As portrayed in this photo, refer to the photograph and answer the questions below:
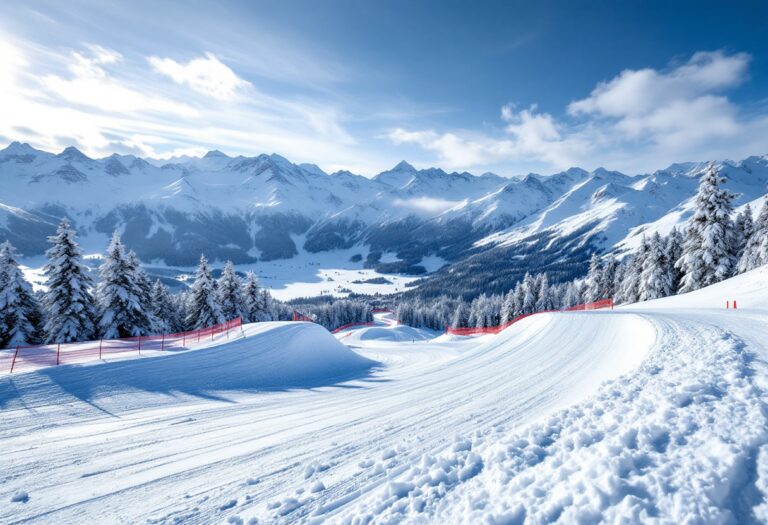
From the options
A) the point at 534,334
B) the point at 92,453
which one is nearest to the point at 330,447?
the point at 92,453

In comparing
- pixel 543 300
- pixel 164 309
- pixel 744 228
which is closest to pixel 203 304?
pixel 164 309

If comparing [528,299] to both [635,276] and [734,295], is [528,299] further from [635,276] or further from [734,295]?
[734,295]

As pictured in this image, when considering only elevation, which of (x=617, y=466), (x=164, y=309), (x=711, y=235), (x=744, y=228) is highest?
(x=744, y=228)

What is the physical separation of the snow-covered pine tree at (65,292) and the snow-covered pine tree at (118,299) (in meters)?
1.41

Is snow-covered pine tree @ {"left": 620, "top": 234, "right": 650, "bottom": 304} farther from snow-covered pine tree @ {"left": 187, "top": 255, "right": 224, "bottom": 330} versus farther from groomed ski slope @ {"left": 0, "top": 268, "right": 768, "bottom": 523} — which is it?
snow-covered pine tree @ {"left": 187, "top": 255, "right": 224, "bottom": 330}

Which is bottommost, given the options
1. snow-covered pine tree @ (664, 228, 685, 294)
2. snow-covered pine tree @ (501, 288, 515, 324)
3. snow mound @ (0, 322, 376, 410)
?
snow-covered pine tree @ (501, 288, 515, 324)

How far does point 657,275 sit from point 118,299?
5091cm

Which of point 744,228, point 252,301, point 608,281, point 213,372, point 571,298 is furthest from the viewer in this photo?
point 571,298

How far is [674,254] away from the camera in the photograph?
128 feet

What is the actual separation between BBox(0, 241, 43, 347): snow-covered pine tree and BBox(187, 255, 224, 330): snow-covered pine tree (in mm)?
11965

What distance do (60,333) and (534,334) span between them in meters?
32.1

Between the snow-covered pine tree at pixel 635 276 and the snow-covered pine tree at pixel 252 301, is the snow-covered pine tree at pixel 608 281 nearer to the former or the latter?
the snow-covered pine tree at pixel 635 276

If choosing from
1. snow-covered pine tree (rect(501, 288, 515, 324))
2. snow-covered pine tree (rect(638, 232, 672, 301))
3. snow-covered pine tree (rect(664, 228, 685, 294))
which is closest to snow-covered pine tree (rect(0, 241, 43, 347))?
snow-covered pine tree (rect(638, 232, 672, 301))

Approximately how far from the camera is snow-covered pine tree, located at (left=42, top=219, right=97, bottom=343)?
85.4 ft
